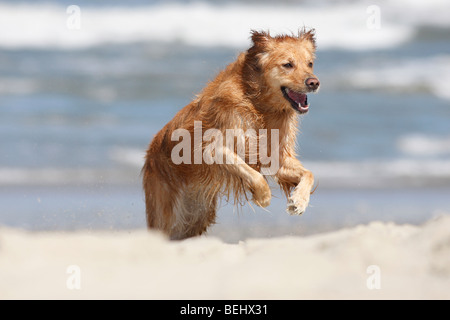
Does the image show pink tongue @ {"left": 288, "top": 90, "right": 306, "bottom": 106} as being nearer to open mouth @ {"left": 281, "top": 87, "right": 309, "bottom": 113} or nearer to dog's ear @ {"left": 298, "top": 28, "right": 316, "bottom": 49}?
open mouth @ {"left": 281, "top": 87, "right": 309, "bottom": 113}

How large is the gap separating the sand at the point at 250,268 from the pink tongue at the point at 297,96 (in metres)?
1.37

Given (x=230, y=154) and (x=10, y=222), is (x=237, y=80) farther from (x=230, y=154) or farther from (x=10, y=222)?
(x=10, y=222)

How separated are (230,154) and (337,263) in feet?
5.64

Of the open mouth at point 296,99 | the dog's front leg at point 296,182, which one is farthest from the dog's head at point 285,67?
the dog's front leg at point 296,182

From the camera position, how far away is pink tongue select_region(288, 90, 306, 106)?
6676 mm

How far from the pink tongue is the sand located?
137 centimetres

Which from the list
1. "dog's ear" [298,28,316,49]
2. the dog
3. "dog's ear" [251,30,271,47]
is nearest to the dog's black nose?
the dog

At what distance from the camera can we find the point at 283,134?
23.0 ft

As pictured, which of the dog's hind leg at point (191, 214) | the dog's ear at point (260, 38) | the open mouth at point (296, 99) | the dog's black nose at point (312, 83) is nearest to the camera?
the dog's black nose at point (312, 83)

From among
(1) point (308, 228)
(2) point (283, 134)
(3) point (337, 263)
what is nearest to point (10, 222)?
(1) point (308, 228)

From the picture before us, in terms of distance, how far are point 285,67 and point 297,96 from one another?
0.31m

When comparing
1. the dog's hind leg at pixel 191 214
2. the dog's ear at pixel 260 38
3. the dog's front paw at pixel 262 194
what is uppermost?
the dog's ear at pixel 260 38

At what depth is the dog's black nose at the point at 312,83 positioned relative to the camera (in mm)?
6441

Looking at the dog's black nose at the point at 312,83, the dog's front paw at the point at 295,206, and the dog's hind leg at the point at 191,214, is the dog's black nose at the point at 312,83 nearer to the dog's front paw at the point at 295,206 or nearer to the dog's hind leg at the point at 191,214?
the dog's front paw at the point at 295,206
